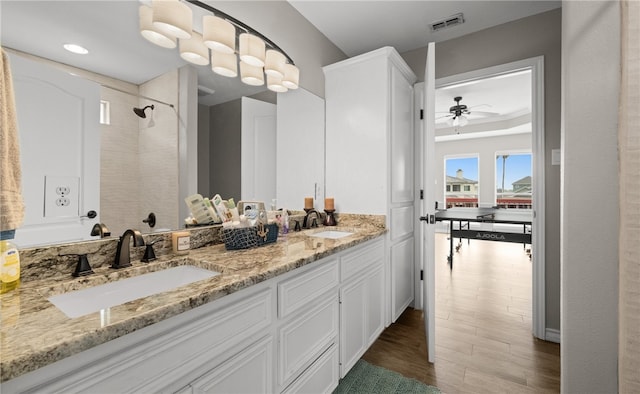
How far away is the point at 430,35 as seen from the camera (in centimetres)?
256

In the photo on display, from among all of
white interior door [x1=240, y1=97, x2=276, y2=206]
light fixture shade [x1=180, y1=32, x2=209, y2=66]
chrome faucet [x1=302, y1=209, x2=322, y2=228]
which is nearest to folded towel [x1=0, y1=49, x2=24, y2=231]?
light fixture shade [x1=180, y1=32, x2=209, y2=66]

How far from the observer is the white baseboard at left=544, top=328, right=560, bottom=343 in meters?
2.17

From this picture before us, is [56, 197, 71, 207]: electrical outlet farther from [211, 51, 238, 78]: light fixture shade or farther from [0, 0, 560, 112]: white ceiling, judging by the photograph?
[211, 51, 238, 78]: light fixture shade

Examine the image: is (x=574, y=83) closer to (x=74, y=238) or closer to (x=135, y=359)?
(x=135, y=359)

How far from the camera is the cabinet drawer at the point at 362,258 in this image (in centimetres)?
162

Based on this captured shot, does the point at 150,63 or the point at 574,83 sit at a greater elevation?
the point at 150,63

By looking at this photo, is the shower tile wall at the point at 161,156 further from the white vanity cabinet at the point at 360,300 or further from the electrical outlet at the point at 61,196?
the white vanity cabinet at the point at 360,300

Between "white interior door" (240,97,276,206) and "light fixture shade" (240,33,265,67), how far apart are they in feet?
0.75

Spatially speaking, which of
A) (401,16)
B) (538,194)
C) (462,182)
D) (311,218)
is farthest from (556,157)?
(462,182)

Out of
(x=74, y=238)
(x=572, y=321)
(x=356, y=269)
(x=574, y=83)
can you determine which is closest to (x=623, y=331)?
(x=572, y=321)

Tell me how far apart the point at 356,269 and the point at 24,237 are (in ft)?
4.88

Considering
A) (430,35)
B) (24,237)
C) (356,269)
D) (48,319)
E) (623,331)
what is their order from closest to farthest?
(48,319)
(623,331)
(24,237)
(356,269)
(430,35)

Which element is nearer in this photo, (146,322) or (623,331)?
(146,322)

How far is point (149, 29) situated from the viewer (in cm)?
124
